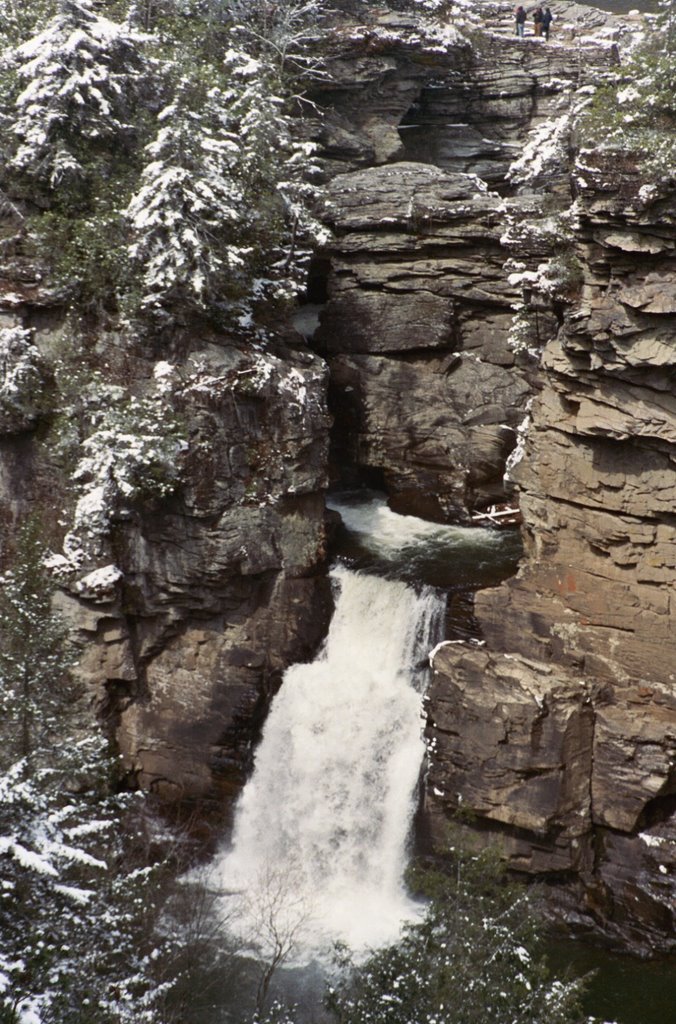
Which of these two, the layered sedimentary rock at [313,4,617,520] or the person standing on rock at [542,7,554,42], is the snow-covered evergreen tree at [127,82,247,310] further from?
the person standing on rock at [542,7,554,42]

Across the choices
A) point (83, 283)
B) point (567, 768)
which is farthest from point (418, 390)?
point (567, 768)

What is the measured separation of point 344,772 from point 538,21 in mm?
22903

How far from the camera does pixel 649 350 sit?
19.7m

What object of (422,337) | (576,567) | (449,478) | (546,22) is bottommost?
(576,567)

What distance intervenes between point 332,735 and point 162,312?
385 inches

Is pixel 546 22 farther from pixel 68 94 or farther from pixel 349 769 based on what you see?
pixel 349 769

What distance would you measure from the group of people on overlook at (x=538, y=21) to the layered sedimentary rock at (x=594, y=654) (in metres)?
14.2

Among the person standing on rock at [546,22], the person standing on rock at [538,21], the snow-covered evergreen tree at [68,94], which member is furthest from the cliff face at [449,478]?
the snow-covered evergreen tree at [68,94]

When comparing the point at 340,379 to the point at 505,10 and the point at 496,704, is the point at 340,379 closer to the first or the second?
the point at 496,704

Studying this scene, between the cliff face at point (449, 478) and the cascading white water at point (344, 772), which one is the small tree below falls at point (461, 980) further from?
the cascading white water at point (344, 772)

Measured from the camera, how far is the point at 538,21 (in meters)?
32.1

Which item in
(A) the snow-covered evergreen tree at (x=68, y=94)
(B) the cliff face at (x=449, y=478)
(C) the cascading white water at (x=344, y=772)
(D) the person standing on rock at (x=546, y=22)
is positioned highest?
(D) the person standing on rock at (x=546, y=22)

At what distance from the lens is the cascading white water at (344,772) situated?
871 inches

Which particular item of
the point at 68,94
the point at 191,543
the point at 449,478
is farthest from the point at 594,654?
the point at 68,94
